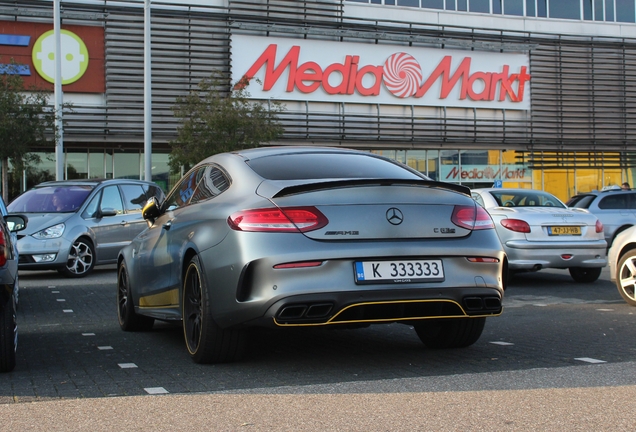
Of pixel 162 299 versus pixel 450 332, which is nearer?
pixel 450 332

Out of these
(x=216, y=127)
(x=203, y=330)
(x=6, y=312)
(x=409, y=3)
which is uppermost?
(x=409, y=3)

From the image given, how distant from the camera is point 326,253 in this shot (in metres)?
5.32

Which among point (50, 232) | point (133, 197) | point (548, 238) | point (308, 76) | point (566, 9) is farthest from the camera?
point (566, 9)

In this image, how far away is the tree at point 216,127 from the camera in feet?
89.1

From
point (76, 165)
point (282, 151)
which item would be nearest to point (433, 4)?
point (76, 165)

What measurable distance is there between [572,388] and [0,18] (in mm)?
28193

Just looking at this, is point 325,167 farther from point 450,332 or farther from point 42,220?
point 42,220

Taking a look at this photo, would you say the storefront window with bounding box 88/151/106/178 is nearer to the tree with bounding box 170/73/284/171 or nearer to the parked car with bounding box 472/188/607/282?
the tree with bounding box 170/73/284/171

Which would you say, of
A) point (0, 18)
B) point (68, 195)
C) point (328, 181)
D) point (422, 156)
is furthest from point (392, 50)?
point (328, 181)

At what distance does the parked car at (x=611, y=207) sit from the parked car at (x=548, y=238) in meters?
6.13

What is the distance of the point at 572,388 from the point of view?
4996 millimetres

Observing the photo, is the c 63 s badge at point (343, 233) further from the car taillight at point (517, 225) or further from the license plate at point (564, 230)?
the license plate at point (564, 230)

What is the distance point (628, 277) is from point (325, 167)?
5191 mm

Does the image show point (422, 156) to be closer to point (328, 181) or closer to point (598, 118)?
point (598, 118)
